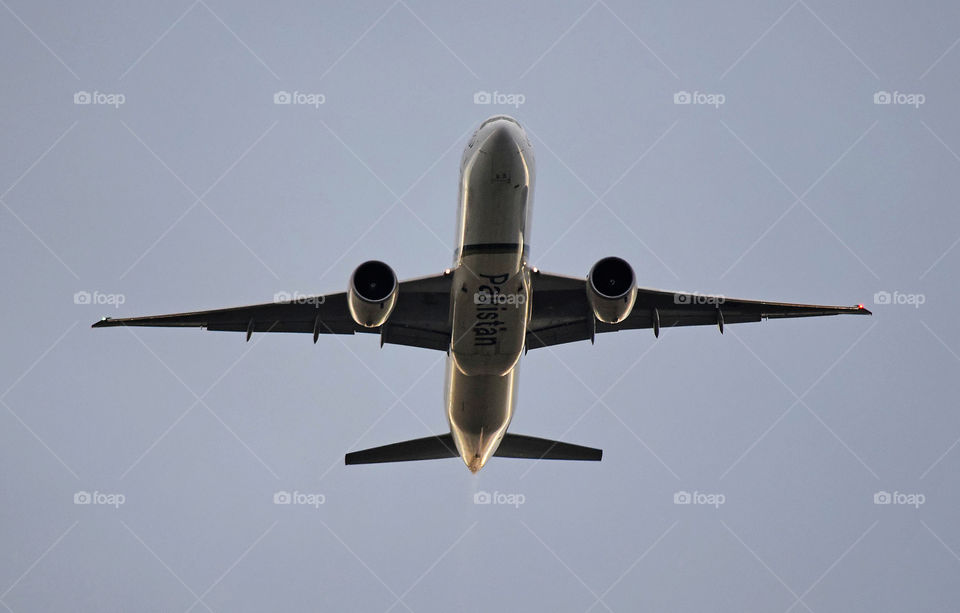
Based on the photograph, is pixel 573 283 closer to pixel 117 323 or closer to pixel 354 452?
pixel 354 452

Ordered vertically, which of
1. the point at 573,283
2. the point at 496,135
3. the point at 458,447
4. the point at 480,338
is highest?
the point at 496,135

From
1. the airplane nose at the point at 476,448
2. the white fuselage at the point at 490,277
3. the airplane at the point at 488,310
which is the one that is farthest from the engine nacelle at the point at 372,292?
the airplane nose at the point at 476,448

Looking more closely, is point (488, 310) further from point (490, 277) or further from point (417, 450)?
point (417, 450)

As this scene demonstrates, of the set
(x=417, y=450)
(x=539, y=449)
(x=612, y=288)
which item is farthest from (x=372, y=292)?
(x=539, y=449)

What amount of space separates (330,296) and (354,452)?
4981 mm

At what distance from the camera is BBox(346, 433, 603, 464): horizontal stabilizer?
2812cm

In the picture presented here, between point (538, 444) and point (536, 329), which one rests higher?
point (536, 329)

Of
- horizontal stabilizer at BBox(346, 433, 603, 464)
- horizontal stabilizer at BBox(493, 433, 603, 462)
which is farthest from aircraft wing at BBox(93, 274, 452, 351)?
horizontal stabilizer at BBox(493, 433, 603, 462)

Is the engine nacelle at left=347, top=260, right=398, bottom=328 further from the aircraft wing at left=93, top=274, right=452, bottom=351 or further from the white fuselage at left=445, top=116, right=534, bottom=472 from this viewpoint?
the aircraft wing at left=93, top=274, right=452, bottom=351

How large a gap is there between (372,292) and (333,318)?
18.5ft

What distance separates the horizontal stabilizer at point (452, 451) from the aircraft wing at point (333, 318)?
9.23 ft

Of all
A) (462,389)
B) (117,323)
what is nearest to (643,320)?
(462,389)

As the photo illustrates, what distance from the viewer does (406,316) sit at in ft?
88.3

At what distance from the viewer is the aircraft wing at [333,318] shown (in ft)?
83.3
